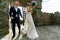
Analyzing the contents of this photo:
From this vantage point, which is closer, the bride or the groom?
the groom

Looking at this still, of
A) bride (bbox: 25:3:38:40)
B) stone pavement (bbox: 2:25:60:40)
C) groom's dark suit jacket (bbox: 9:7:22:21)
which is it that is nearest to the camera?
groom's dark suit jacket (bbox: 9:7:22:21)

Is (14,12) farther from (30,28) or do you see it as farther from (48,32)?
(48,32)

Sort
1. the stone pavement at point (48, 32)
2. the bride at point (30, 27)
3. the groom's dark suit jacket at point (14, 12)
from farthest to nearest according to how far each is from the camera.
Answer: the stone pavement at point (48, 32) < the bride at point (30, 27) < the groom's dark suit jacket at point (14, 12)

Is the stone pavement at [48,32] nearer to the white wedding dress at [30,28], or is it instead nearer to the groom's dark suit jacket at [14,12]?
the white wedding dress at [30,28]

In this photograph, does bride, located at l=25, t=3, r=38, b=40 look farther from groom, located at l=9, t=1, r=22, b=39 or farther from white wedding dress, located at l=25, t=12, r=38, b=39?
groom, located at l=9, t=1, r=22, b=39

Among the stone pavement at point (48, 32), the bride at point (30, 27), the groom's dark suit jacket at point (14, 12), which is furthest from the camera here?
the stone pavement at point (48, 32)

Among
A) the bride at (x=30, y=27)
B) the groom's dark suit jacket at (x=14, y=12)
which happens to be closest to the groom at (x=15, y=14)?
the groom's dark suit jacket at (x=14, y=12)

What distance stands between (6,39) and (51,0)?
1055mm

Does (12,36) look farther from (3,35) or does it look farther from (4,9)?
(4,9)

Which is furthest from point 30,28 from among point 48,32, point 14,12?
point 14,12

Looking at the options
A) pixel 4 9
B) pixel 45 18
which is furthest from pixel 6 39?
pixel 45 18

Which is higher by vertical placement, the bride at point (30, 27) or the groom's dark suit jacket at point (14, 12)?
the groom's dark suit jacket at point (14, 12)

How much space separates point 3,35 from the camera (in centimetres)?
176

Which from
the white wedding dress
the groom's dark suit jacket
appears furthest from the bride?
the groom's dark suit jacket
